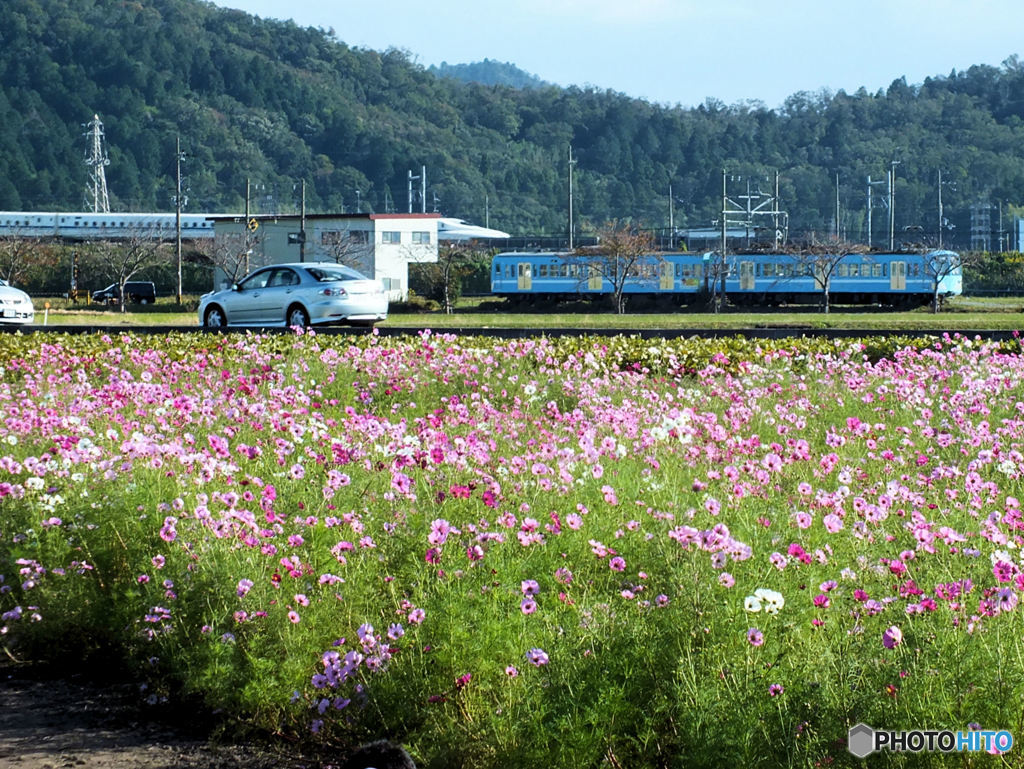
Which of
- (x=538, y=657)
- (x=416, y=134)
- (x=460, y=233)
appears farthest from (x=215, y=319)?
(x=416, y=134)

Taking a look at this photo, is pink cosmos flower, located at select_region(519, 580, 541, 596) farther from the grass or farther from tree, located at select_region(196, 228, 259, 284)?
tree, located at select_region(196, 228, 259, 284)

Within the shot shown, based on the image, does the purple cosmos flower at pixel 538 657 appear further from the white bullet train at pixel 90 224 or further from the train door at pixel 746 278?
the white bullet train at pixel 90 224

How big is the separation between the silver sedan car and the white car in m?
5.19

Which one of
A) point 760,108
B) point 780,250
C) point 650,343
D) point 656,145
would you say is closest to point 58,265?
point 780,250

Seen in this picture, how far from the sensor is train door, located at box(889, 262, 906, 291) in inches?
1960

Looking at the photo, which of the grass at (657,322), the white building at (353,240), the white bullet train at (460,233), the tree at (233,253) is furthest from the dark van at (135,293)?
the grass at (657,322)

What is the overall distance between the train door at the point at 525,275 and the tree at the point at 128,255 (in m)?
16.6

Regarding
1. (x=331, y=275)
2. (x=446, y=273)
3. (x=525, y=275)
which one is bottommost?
(x=331, y=275)

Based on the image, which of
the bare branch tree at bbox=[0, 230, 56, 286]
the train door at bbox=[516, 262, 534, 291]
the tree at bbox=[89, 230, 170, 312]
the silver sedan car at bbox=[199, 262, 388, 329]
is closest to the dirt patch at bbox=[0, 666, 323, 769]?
the silver sedan car at bbox=[199, 262, 388, 329]

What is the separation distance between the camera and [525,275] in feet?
179

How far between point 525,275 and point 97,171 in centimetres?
7041

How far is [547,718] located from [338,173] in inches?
5364

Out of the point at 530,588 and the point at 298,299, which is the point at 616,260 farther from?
the point at 530,588

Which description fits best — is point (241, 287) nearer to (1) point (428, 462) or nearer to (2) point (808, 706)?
(1) point (428, 462)
